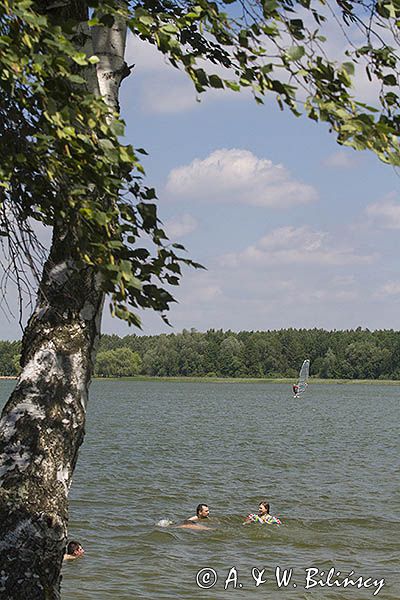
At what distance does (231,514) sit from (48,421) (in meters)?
19.4

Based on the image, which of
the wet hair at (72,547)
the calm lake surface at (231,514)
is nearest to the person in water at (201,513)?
the calm lake surface at (231,514)

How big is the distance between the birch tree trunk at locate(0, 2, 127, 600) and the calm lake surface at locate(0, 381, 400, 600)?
1079 centimetres

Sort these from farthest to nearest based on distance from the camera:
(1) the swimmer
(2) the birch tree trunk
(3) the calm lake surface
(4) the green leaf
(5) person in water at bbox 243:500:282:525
→ (5) person in water at bbox 243:500:282:525 < (1) the swimmer < (3) the calm lake surface < (2) the birch tree trunk < (4) the green leaf

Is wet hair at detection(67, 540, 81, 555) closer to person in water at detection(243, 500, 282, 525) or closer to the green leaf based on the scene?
person in water at detection(243, 500, 282, 525)

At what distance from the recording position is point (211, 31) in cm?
454

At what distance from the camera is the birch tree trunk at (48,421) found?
16.8ft

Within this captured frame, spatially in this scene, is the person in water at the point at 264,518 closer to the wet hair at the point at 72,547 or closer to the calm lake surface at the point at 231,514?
the calm lake surface at the point at 231,514

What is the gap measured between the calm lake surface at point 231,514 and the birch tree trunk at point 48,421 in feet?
35.4

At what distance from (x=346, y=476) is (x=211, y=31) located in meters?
30.9

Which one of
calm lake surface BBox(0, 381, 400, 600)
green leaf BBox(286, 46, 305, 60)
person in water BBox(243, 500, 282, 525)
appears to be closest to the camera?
green leaf BBox(286, 46, 305, 60)

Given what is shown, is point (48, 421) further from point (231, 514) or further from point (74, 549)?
point (231, 514)

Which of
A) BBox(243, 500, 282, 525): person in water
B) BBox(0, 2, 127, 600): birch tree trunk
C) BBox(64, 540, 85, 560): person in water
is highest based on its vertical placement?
BBox(0, 2, 127, 600): birch tree trunk

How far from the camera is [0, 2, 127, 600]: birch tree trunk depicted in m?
5.11

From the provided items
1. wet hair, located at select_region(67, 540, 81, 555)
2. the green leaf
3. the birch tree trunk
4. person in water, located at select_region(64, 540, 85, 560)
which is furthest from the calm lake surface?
the green leaf
